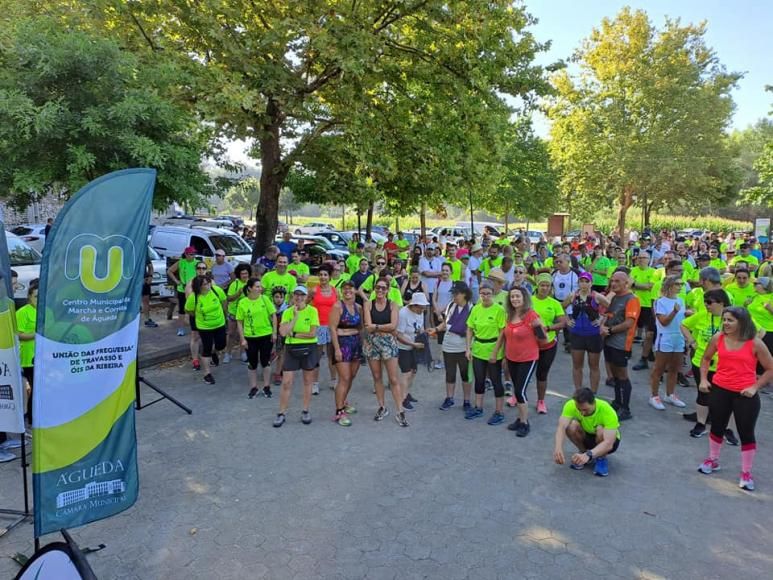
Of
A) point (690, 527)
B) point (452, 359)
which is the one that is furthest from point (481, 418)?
point (690, 527)

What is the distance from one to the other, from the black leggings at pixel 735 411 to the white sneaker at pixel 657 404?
1791mm

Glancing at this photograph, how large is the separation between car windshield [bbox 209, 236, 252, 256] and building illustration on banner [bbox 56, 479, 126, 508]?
464 inches

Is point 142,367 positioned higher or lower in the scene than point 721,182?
lower

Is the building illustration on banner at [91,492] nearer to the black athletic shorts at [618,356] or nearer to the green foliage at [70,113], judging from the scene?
the green foliage at [70,113]

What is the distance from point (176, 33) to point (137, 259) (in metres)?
10.2

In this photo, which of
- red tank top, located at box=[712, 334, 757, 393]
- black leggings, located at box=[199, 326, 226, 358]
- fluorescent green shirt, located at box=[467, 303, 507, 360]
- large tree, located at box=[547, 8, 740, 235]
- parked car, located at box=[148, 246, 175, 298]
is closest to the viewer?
red tank top, located at box=[712, 334, 757, 393]

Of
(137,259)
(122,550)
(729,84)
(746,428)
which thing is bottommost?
(122,550)

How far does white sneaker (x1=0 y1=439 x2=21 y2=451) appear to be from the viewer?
5629 mm

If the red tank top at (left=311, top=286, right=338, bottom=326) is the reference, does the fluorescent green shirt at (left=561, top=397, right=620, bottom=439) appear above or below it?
below

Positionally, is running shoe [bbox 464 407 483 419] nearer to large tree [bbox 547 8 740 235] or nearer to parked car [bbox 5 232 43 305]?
parked car [bbox 5 232 43 305]

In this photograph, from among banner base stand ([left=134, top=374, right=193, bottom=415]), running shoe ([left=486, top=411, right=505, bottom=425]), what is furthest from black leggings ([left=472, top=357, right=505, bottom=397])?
banner base stand ([left=134, top=374, right=193, bottom=415])

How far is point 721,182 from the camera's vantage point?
30672 millimetres

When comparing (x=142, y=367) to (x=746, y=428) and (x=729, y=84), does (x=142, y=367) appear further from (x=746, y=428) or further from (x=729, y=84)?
(x=729, y=84)

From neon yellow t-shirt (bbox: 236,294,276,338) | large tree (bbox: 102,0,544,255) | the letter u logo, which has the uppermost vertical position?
large tree (bbox: 102,0,544,255)
